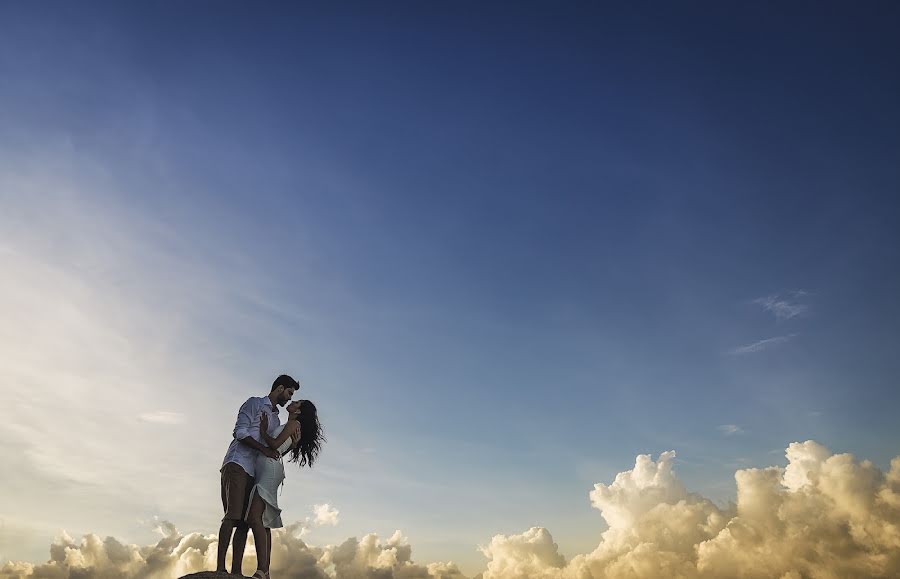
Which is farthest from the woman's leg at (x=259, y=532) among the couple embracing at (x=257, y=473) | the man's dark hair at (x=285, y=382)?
the man's dark hair at (x=285, y=382)

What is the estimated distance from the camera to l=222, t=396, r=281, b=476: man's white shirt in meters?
13.4

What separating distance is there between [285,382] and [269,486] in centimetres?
195

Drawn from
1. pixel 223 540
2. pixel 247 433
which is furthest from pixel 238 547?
pixel 247 433

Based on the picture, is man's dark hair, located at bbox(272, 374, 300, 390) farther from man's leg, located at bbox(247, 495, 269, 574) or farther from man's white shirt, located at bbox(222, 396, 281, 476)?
man's leg, located at bbox(247, 495, 269, 574)

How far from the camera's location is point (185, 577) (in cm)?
1264

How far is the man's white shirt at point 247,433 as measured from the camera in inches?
526

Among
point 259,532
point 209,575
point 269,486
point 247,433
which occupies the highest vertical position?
point 247,433

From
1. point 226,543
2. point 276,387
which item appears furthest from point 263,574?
point 276,387

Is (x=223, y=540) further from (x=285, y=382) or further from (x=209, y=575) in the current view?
(x=285, y=382)

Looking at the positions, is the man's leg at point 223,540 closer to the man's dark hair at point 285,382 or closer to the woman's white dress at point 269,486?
the woman's white dress at point 269,486

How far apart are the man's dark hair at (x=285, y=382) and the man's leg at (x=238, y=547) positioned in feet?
8.49

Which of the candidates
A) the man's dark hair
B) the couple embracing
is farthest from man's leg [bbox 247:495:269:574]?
the man's dark hair

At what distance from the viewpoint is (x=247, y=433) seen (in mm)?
13344

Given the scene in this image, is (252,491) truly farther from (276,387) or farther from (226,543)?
(276,387)
